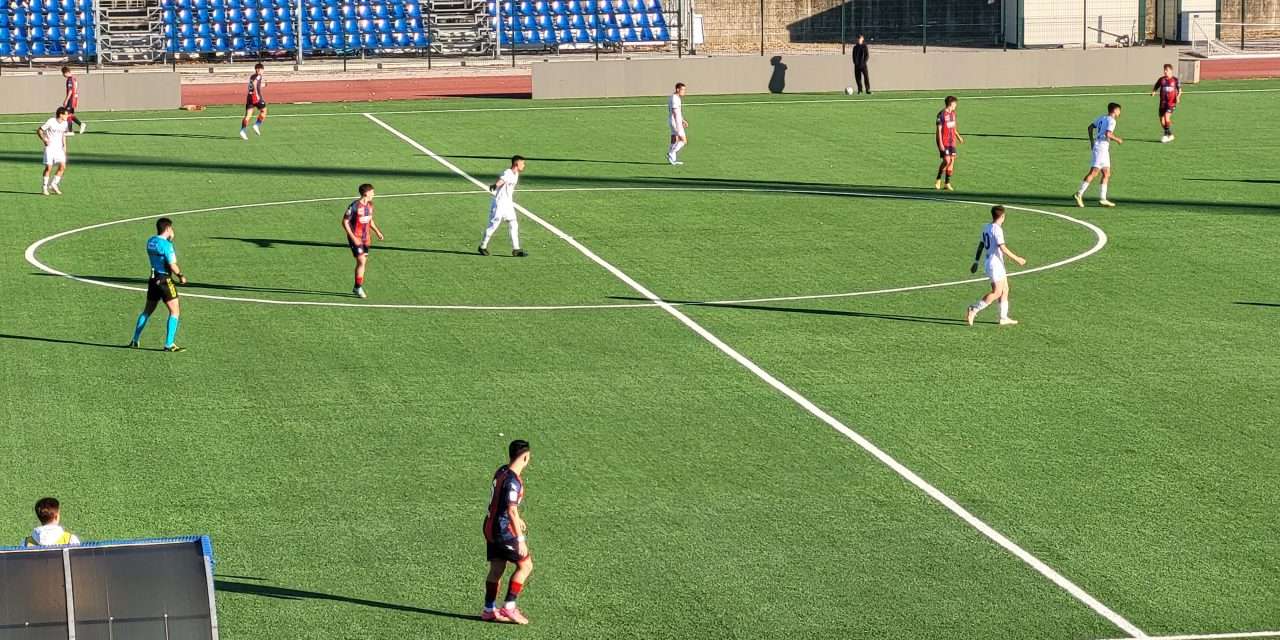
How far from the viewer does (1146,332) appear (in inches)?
962

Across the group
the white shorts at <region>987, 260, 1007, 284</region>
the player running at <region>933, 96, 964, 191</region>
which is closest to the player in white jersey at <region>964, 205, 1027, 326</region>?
the white shorts at <region>987, 260, 1007, 284</region>

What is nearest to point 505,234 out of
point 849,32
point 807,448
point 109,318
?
point 109,318

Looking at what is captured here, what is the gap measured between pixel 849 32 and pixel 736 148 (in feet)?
110

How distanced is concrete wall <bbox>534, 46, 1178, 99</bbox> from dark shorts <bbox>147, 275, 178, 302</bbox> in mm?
35986

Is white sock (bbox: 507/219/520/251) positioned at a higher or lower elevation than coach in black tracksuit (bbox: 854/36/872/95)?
lower

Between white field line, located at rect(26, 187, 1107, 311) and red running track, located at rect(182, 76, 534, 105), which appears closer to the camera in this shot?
white field line, located at rect(26, 187, 1107, 311)

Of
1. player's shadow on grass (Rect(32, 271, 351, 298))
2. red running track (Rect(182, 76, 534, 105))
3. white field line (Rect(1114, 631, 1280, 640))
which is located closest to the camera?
white field line (Rect(1114, 631, 1280, 640))

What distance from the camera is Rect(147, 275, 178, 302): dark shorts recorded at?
23234mm

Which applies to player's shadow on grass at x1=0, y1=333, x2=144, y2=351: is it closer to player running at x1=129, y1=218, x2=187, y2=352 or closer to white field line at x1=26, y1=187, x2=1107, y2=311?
player running at x1=129, y1=218, x2=187, y2=352

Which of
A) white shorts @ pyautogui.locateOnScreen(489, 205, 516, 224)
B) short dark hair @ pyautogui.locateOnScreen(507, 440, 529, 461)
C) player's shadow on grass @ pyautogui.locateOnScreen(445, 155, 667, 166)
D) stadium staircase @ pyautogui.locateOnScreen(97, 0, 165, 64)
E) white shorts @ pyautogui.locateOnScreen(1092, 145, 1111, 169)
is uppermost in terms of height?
stadium staircase @ pyautogui.locateOnScreen(97, 0, 165, 64)

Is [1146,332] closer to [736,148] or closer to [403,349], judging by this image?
[403,349]

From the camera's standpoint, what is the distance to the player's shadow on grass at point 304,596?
568 inches

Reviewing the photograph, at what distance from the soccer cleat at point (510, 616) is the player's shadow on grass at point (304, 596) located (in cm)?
23

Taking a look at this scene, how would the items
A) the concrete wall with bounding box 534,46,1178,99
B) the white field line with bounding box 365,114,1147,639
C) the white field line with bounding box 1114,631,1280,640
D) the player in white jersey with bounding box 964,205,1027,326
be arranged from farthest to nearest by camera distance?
the concrete wall with bounding box 534,46,1178,99 → the player in white jersey with bounding box 964,205,1027,326 → the white field line with bounding box 365,114,1147,639 → the white field line with bounding box 1114,631,1280,640
